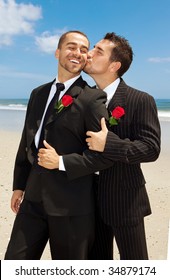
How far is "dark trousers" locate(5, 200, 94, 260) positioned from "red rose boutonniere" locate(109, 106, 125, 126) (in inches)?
24.0

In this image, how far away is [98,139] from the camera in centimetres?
216

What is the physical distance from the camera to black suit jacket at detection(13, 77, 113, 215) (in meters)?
2.25

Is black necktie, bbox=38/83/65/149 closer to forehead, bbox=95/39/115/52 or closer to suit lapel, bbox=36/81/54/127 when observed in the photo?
suit lapel, bbox=36/81/54/127

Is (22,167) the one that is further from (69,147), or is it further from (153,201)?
(153,201)

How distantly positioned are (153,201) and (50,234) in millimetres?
3158

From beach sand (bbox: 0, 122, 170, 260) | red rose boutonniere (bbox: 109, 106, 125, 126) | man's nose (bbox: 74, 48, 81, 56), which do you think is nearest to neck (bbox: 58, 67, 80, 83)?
man's nose (bbox: 74, 48, 81, 56)

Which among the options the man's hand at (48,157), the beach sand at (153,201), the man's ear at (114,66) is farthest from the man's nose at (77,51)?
the beach sand at (153,201)

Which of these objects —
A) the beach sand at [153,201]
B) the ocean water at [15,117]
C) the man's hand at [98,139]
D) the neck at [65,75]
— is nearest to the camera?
the man's hand at [98,139]

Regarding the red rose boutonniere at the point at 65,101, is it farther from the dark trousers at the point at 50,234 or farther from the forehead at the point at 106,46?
the dark trousers at the point at 50,234

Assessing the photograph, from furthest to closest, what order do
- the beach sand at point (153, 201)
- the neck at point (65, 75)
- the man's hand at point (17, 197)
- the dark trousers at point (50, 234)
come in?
the beach sand at point (153, 201), the man's hand at point (17, 197), the neck at point (65, 75), the dark trousers at point (50, 234)

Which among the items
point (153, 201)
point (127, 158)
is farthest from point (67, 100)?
point (153, 201)

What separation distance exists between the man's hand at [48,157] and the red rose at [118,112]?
1.39 feet

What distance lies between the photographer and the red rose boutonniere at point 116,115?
2.23m
